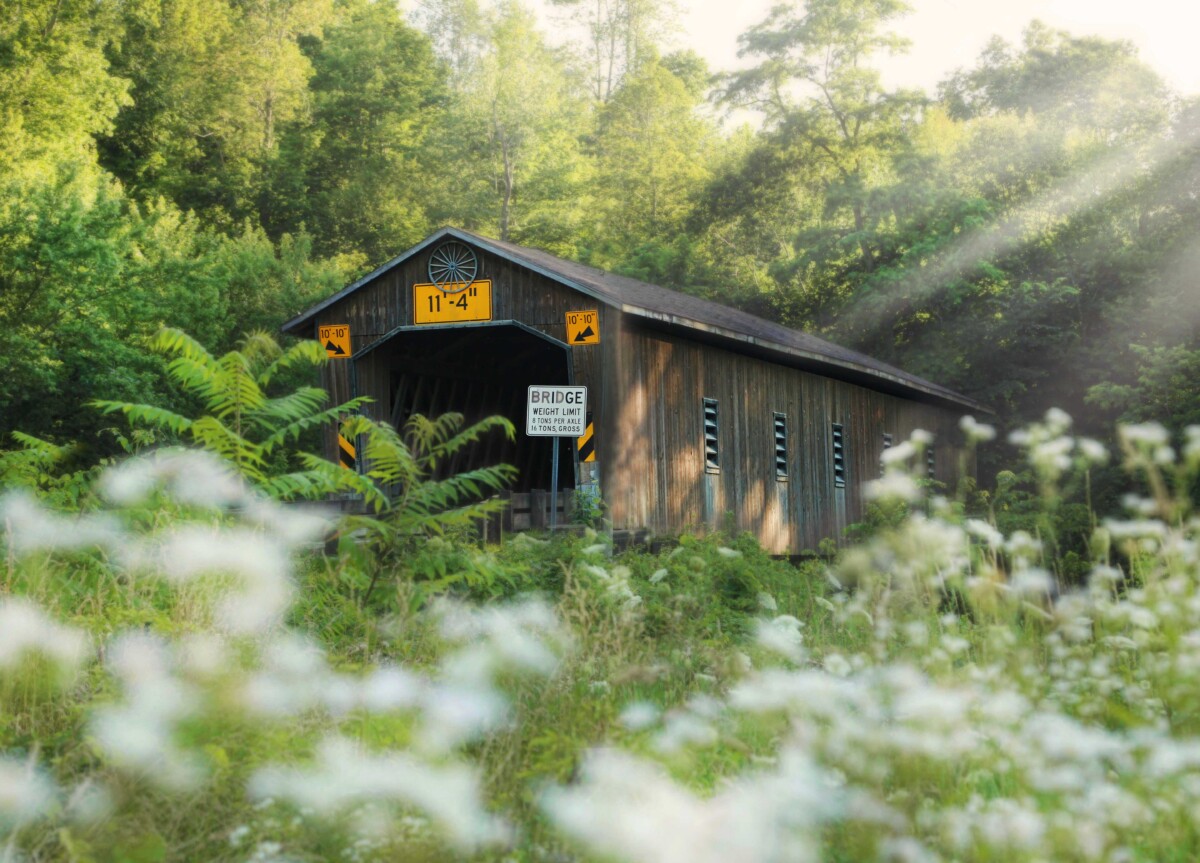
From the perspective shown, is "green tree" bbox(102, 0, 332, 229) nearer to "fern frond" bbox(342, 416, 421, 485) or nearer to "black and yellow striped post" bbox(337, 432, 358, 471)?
"black and yellow striped post" bbox(337, 432, 358, 471)

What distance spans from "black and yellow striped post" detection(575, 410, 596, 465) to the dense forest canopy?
7.05 metres

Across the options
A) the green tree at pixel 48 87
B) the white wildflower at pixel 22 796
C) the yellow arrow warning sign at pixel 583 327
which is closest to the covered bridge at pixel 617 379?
the yellow arrow warning sign at pixel 583 327

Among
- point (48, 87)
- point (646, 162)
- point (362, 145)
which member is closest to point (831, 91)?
point (646, 162)

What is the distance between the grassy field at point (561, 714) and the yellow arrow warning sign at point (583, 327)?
308 inches

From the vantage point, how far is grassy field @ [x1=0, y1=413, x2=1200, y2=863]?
3.03 m

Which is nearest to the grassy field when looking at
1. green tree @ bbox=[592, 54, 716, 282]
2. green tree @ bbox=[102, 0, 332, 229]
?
green tree @ bbox=[102, 0, 332, 229]

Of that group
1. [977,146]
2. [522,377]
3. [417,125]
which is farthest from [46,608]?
[417,125]

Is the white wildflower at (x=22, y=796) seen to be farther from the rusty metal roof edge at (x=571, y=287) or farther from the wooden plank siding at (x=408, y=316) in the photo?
the wooden plank siding at (x=408, y=316)

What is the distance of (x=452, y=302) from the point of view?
15.0m

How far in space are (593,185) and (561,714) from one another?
40.0 meters

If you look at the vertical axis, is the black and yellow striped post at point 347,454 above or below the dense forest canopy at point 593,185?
below

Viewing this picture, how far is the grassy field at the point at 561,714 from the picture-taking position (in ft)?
9.93

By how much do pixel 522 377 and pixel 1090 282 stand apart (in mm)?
13462

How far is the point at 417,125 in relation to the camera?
41438 mm
